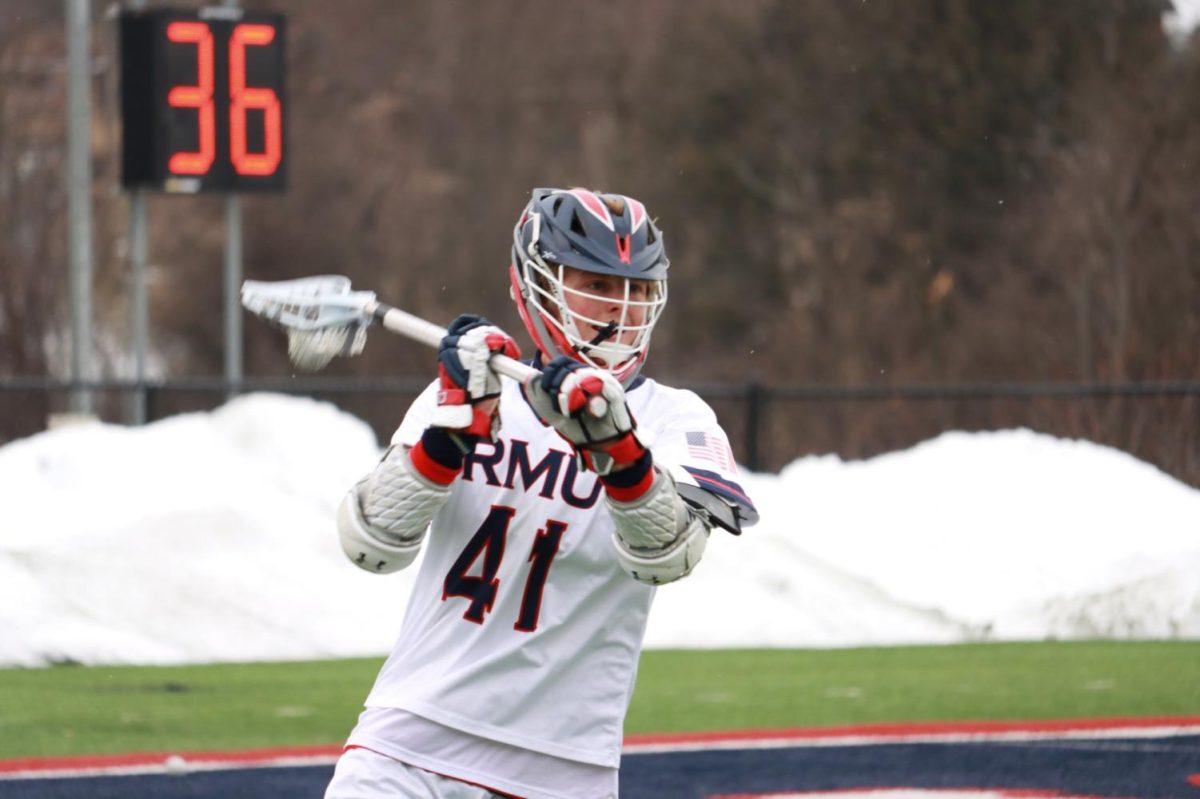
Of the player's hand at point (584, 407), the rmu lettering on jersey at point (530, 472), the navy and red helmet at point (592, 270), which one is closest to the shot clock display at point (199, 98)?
the navy and red helmet at point (592, 270)

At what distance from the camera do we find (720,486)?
3.59 meters

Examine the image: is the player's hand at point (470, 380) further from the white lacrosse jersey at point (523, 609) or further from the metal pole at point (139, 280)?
the metal pole at point (139, 280)

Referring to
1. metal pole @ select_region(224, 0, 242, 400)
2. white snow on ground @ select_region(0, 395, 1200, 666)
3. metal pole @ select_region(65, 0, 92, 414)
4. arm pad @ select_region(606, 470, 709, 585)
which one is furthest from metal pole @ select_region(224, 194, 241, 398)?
arm pad @ select_region(606, 470, 709, 585)

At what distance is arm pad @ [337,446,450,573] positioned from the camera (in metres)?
3.40

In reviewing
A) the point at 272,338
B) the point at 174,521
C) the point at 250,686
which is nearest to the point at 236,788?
the point at 250,686

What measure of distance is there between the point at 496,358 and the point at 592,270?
0.34 meters

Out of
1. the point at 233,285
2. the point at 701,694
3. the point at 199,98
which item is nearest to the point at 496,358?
the point at 701,694

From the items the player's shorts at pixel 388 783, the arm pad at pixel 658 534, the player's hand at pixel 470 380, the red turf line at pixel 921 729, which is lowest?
the red turf line at pixel 921 729

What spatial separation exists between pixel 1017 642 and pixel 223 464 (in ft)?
16.2

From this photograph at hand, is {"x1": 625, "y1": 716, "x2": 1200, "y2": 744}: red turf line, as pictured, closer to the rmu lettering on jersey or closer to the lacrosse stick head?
the lacrosse stick head

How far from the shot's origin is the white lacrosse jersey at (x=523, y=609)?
3.57m

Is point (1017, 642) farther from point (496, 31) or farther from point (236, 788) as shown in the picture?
point (496, 31)

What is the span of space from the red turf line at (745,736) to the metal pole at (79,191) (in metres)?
6.77

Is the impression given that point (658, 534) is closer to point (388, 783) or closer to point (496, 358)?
point (496, 358)
